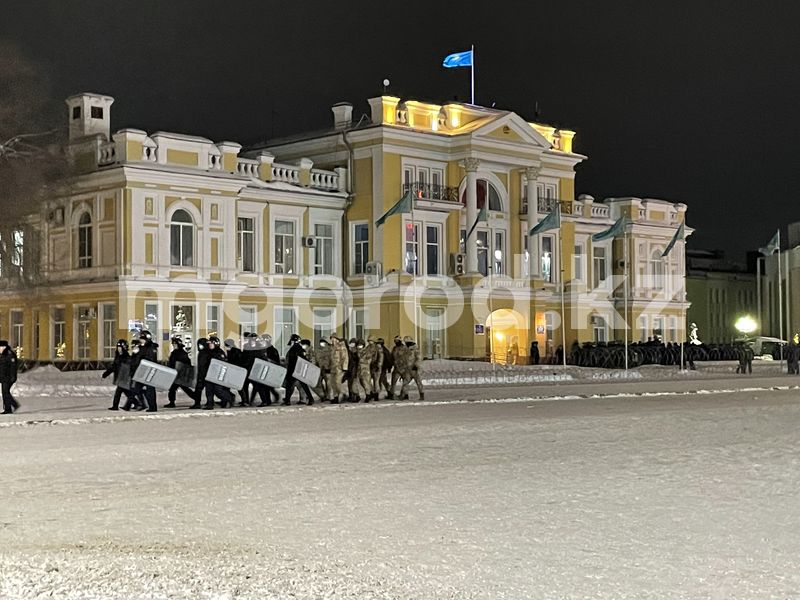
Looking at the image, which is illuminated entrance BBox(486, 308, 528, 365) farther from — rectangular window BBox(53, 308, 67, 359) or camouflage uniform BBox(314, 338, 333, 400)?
camouflage uniform BBox(314, 338, 333, 400)

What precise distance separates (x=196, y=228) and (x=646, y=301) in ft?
93.4

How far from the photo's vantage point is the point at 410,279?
52844 millimetres

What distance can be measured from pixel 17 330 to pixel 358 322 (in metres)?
14.0

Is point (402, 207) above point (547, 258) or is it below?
above

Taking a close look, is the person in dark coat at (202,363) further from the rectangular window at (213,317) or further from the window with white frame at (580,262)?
the window with white frame at (580,262)

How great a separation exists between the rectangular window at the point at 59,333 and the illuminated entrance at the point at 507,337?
58.9 feet

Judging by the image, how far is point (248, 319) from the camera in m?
50.7

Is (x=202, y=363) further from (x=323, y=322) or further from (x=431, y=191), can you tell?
(x=431, y=191)

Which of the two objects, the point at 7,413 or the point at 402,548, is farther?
the point at 7,413

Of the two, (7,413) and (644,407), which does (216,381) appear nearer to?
(7,413)

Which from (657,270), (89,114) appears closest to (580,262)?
(657,270)

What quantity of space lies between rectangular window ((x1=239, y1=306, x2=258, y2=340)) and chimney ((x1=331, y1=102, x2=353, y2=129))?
9.37 m

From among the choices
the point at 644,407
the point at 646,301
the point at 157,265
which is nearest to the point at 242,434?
the point at 644,407

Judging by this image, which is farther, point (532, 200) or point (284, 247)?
point (532, 200)
